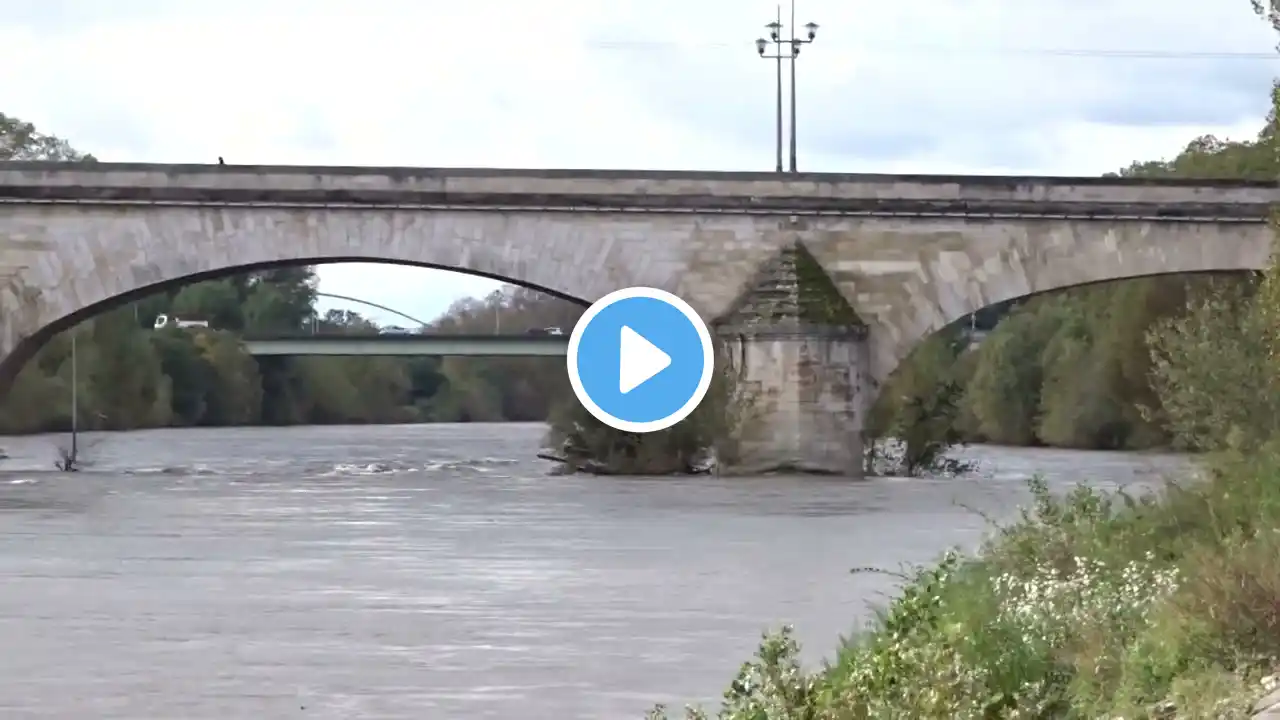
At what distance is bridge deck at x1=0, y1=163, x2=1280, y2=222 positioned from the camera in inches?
1420

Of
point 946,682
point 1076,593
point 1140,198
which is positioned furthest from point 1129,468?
point 946,682

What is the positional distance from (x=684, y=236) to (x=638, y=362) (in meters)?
17.0

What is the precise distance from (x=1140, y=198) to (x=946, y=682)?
97.4ft

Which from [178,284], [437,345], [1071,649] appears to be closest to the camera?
[1071,649]

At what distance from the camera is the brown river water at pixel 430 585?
1195 centimetres

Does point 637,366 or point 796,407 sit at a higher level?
point 637,366

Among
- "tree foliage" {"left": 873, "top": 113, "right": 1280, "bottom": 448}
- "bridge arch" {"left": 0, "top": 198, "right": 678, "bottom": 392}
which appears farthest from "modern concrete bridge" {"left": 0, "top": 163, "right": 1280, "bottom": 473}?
"tree foliage" {"left": 873, "top": 113, "right": 1280, "bottom": 448}

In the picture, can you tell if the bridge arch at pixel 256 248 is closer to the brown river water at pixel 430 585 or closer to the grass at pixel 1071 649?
the brown river water at pixel 430 585

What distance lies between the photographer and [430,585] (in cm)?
1730

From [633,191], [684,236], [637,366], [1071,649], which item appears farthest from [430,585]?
[684,236]

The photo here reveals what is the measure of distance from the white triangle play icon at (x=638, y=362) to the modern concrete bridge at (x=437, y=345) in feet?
92.3

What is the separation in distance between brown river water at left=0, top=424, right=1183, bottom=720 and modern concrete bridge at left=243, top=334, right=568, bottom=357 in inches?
622

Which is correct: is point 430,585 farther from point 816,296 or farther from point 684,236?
point 684,236

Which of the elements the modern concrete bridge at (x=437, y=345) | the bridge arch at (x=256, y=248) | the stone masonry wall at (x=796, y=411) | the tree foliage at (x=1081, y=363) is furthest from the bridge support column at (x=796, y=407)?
the modern concrete bridge at (x=437, y=345)
